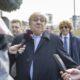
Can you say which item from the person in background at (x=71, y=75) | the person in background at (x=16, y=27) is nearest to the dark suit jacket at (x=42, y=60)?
the person in background at (x=71, y=75)

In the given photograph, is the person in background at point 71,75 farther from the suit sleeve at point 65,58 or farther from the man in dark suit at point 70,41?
the man in dark suit at point 70,41

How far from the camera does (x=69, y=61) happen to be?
15.2 ft

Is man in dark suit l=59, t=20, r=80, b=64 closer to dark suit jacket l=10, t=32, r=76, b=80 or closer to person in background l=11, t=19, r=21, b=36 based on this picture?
person in background l=11, t=19, r=21, b=36

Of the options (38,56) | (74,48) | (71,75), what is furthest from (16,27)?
(71,75)

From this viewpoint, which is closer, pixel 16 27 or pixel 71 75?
pixel 71 75

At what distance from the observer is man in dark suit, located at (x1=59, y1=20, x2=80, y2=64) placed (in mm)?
6598

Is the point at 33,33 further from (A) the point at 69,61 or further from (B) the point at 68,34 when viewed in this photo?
(B) the point at 68,34

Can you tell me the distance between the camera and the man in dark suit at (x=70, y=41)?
260 inches

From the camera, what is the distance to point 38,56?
459 centimetres

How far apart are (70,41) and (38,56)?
2192mm

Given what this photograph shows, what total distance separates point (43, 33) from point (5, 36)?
10.5 ft

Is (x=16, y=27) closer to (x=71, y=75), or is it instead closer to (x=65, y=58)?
(x=65, y=58)

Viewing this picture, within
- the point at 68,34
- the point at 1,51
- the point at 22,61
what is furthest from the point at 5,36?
the point at 68,34

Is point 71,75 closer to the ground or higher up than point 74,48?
higher up
